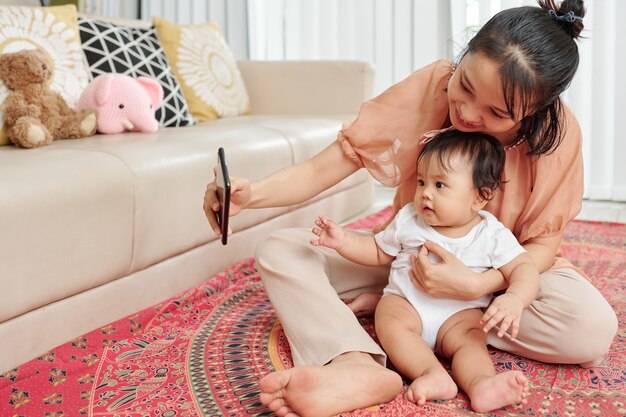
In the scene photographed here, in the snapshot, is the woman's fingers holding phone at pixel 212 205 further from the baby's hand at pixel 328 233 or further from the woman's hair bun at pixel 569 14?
the woman's hair bun at pixel 569 14

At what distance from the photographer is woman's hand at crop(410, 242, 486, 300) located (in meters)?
1.17

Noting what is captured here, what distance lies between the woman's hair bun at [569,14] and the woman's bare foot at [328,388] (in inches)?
24.6

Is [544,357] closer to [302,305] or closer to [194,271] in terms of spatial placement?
[302,305]

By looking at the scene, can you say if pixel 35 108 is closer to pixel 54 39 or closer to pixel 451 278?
pixel 54 39

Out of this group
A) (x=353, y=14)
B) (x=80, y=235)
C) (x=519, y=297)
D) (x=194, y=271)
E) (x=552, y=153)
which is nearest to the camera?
(x=519, y=297)

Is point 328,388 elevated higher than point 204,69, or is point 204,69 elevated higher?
point 204,69

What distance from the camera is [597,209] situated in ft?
9.55

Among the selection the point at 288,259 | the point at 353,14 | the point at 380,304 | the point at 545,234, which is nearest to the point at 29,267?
the point at 288,259

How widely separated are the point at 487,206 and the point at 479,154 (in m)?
0.17

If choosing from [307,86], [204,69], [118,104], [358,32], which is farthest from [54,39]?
[358,32]

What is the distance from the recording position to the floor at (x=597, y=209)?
2.72 metres

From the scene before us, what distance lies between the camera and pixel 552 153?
1238 millimetres

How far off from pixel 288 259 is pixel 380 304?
0.19 meters

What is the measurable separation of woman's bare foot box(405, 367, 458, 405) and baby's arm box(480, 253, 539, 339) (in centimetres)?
11
